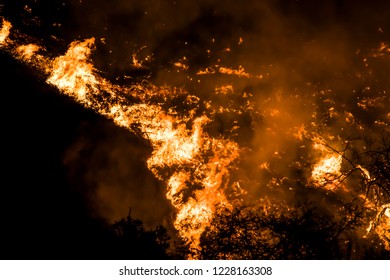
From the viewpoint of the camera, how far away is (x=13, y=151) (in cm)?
913

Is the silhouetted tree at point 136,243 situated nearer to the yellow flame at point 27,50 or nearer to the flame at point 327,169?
the flame at point 327,169

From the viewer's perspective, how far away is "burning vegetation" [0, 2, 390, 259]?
31.3 feet

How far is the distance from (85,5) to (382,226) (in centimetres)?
1040

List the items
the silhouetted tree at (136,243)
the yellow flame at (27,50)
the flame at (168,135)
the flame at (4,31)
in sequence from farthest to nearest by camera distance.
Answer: the flame at (4,31)
the yellow flame at (27,50)
the flame at (168,135)
the silhouetted tree at (136,243)

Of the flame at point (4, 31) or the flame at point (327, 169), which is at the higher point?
the flame at point (4, 31)

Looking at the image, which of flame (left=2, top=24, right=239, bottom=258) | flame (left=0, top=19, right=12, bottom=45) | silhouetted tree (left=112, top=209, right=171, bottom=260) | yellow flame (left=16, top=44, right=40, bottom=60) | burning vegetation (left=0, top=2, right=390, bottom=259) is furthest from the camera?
flame (left=0, top=19, right=12, bottom=45)

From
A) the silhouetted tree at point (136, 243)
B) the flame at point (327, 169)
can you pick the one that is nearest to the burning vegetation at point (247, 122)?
the flame at point (327, 169)

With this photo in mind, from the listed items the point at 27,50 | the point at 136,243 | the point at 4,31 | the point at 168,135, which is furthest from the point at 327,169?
the point at 4,31

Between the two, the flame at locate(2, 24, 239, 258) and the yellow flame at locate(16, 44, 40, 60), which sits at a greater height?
the yellow flame at locate(16, 44, 40, 60)

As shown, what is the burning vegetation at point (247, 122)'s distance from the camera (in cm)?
953

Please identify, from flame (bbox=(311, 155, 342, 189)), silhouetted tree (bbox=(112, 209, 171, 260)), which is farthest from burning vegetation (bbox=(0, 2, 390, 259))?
silhouetted tree (bbox=(112, 209, 171, 260))

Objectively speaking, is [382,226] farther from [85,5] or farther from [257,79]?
[85,5]

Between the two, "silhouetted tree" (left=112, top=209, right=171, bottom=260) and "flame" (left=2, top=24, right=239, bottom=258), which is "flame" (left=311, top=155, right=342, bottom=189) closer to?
"flame" (left=2, top=24, right=239, bottom=258)

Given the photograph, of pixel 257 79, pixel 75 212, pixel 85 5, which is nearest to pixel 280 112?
pixel 257 79
